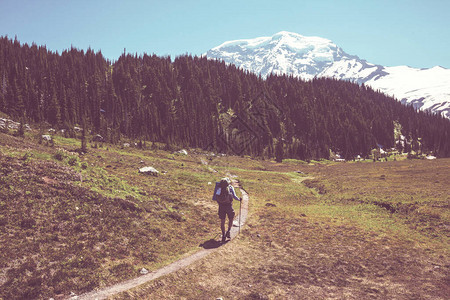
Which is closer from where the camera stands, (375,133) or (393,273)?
(393,273)

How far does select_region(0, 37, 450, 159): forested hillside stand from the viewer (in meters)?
119

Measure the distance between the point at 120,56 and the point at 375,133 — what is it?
21068 centimetres

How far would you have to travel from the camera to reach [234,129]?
6462 inches

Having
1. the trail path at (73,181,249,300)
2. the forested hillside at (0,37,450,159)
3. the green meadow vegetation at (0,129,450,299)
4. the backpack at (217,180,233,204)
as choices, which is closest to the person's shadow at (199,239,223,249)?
the trail path at (73,181,249,300)

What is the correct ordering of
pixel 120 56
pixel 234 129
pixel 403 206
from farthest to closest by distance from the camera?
pixel 120 56, pixel 234 129, pixel 403 206

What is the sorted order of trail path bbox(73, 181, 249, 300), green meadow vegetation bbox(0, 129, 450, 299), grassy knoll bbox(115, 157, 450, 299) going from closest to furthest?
1. trail path bbox(73, 181, 249, 300)
2. green meadow vegetation bbox(0, 129, 450, 299)
3. grassy knoll bbox(115, 157, 450, 299)

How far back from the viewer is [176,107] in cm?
16312

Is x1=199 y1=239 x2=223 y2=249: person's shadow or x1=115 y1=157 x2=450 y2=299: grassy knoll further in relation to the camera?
x1=199 y1=239 x2=223 y2=249: person's shadow

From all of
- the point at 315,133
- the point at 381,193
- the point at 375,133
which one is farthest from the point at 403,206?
the point at 375,133

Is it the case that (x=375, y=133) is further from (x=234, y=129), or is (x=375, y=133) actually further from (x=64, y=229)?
(x=64, y=229)

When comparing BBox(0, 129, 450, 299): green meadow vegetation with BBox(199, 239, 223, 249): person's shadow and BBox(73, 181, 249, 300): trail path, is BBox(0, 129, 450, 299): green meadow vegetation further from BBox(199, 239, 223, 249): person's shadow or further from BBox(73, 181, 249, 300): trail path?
BBox(199, 239, 223, 249): person's shadow

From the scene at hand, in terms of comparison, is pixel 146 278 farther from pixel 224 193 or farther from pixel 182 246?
pixel 224 193

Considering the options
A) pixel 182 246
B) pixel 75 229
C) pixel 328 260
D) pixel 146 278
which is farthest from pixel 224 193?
pixel 75 229

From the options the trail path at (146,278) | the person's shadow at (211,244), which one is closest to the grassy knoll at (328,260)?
the trail path at (146,278)
